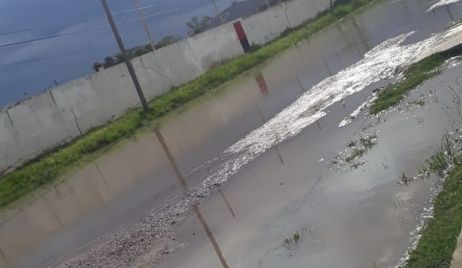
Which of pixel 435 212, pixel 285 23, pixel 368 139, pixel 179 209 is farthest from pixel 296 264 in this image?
pixel 285 23

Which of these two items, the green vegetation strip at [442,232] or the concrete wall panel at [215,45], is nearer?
the green vegetation strip at [442,232]

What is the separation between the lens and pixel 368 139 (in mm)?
10227

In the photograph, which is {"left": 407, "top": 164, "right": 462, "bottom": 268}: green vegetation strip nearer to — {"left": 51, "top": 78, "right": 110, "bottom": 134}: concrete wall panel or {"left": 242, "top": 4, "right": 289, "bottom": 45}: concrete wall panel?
{"left": 51, "top": 78, "right": 110, "bottom": 134}: concrete wall panel

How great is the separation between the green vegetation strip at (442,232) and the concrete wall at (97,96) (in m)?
21.0

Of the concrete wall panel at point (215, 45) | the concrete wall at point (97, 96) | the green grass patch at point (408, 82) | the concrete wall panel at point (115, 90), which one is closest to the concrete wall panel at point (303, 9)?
the concrete wall panel at point (215, 45)

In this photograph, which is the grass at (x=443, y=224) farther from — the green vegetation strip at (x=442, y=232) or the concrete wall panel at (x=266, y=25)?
the concrete wall panel at (x=266, y=25)

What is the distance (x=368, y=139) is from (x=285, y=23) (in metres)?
37.0

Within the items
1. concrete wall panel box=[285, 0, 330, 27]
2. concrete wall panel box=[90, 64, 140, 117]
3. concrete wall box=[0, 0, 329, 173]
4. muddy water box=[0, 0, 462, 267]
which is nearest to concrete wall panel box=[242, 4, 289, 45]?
concrete wall panel box=[285, 0, 330, 27]

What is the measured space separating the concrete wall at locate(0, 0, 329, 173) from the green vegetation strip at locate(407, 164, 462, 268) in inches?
828

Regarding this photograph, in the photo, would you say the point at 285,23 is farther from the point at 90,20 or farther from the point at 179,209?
the point at 90,20

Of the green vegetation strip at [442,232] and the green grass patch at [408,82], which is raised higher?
the green grass patch at [408,82]

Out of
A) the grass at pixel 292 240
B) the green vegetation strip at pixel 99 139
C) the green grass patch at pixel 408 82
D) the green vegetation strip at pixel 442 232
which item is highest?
the green vegetation strip at pixel 99 139

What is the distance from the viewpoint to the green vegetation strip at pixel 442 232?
18.0 feet

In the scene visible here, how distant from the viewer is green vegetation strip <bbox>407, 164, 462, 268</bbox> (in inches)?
216
